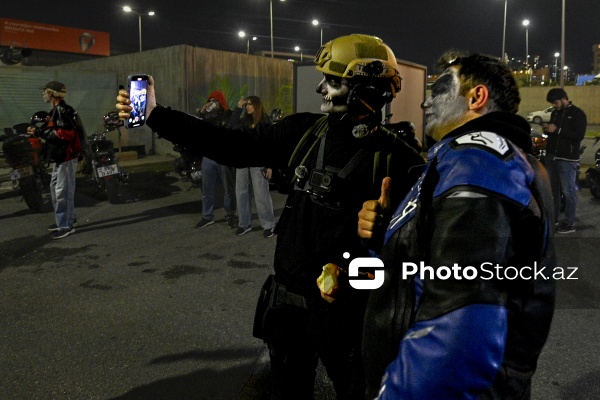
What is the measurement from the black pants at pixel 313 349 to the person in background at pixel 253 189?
4.76 metres

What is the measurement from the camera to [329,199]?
2.33m

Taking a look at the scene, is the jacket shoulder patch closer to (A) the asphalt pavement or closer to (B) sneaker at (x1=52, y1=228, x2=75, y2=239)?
(A) the asphalt pavement

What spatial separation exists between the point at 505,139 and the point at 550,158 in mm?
6955

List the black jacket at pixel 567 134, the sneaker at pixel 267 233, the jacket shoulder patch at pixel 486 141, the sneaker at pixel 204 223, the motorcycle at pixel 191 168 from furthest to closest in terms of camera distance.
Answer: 1. the motorcycle at pixel 191 168
2. the sneaker at pixel 204 223
3. the black jacket at pixel 567 134
4. the sneaker at pixel 267 233
5. the jacket shoulder patch at pixel 486 141

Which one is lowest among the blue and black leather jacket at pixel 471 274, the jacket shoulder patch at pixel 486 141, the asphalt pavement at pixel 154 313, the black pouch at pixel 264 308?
the asphalt pavement at pixel 154 313

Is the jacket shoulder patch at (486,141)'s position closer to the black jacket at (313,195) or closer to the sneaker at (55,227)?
the black jacket at (313,195)

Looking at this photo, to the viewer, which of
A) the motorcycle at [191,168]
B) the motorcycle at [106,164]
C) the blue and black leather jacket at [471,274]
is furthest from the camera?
the motorcycle at [191,168]

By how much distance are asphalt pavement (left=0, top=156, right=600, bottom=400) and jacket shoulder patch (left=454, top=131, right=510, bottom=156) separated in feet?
7.16

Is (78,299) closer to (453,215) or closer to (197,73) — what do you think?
(453,215)

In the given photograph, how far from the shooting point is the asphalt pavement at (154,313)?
3.43 meters

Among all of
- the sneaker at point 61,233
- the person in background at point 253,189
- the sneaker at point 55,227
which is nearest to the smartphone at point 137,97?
the person in background at point 253,189

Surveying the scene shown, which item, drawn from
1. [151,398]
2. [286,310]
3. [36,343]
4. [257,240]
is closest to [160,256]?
[257,240]

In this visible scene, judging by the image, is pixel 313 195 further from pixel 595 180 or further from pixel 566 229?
pixel 595 180

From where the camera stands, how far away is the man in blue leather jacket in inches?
45.8
